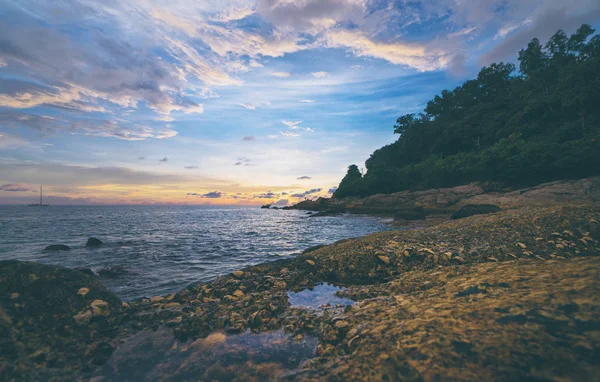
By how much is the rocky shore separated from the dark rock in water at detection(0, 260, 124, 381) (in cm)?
2

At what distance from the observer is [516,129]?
48.4m

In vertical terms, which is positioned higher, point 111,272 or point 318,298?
point 318,298

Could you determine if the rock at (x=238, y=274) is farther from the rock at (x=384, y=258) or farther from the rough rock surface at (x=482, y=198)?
the rough rock surface at (x=482, y=198)

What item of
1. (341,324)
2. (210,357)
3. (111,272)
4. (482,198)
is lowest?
(111,272)

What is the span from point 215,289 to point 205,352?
3018 millimetres

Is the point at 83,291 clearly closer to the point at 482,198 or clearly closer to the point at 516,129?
the point at 482,198

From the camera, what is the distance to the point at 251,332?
483 centimetres

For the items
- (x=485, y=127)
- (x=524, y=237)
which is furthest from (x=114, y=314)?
(x=485, y=127)

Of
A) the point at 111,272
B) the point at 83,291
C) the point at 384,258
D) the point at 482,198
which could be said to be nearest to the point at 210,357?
the point at 83,291

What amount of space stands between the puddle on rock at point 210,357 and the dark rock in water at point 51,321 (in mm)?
522

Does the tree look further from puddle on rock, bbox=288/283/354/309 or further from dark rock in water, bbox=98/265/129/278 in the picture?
puddle on rock, bbox=288/283/354/309

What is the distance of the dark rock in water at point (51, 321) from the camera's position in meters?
3.89

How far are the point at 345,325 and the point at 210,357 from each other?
2.40 m

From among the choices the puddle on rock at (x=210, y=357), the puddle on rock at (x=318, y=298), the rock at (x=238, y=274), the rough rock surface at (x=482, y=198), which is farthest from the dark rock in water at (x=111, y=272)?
the rough rock surface at (x=482, y=198)
